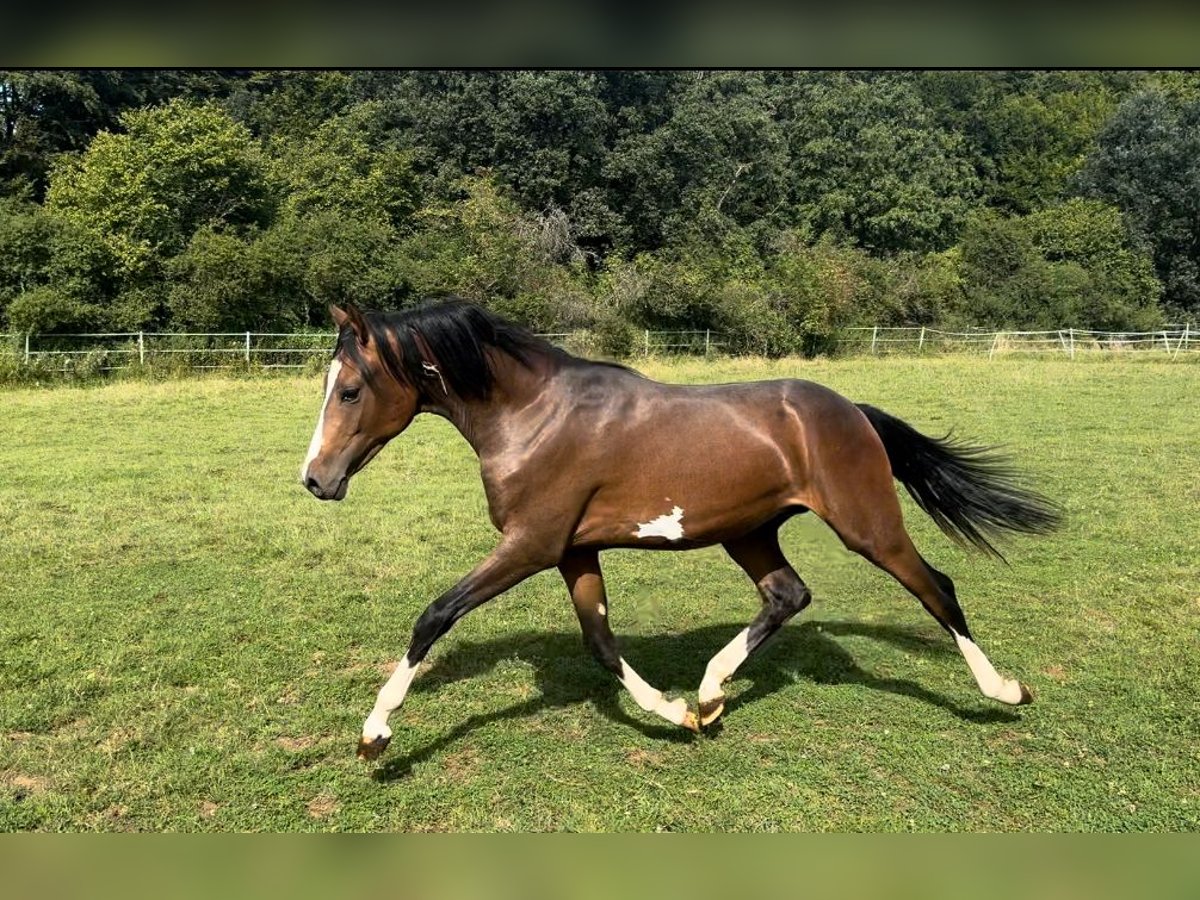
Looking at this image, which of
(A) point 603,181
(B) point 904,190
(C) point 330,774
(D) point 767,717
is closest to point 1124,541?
(D) point 767,717

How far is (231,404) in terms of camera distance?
57.1 feet

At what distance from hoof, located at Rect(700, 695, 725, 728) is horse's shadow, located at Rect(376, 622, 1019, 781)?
15cm

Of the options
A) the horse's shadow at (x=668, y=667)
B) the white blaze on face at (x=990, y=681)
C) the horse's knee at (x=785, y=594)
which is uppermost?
the horse's knee at (x=785, y=594)

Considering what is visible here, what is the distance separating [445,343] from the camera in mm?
3660

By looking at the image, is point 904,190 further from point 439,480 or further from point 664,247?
point 439,480

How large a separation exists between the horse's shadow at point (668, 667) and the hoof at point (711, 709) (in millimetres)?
151

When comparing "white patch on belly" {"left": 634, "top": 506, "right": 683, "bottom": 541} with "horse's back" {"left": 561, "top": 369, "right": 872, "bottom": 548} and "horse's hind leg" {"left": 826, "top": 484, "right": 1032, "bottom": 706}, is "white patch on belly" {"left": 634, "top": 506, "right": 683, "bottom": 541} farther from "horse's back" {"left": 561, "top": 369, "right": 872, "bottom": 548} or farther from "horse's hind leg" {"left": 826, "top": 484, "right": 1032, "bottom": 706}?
"horse's hind leg" {"left": 826, "top": 484, "right": 1032, "bottom": 706}

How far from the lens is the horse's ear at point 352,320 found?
11.1ft

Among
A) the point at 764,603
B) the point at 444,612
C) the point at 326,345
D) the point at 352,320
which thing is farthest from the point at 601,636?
the point at 326,345

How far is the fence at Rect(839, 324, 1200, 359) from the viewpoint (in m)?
30.6

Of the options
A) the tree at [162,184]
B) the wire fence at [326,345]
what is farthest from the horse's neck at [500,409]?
the tree at [162,184]

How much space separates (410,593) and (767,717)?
306 centimetres

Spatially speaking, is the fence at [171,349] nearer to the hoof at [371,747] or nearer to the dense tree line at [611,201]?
the dense tree line at [611,201]

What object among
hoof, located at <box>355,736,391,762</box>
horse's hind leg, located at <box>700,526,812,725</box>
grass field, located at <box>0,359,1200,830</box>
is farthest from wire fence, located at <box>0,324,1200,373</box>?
hoof, located at <box>355,736,391,762</box>
